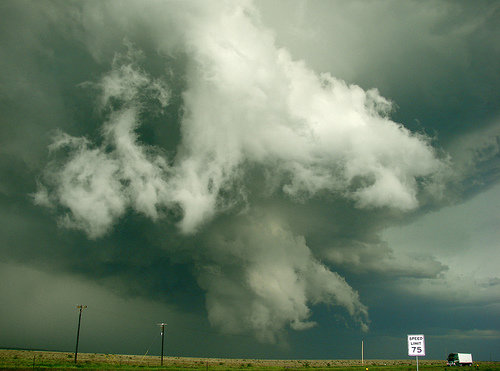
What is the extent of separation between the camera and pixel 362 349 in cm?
12662

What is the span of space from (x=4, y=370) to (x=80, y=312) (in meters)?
48.5

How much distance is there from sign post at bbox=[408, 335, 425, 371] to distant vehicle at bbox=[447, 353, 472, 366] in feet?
331

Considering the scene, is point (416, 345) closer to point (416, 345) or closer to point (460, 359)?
point (416, 345)

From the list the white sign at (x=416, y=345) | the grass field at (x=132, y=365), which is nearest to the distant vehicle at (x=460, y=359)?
the grass field at (x=132, y=365)

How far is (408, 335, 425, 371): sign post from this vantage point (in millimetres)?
36888

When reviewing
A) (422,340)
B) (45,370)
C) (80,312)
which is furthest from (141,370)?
(422,340)

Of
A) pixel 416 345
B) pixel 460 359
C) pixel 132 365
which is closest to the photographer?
pixel 416 345

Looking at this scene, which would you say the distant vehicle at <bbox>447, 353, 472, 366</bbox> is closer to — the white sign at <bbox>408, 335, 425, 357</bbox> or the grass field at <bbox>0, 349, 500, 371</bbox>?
the grass field at <bbox>0, 349, 500, 371</bbox>

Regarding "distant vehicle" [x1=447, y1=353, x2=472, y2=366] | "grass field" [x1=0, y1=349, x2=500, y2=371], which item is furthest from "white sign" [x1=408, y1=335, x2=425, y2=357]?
"distant vehicle" [x1=447, y1=353, x2=472, y2=366]

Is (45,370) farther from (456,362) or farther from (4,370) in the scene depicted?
(456,362)

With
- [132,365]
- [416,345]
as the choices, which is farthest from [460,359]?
[416,345]

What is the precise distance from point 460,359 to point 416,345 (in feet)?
333

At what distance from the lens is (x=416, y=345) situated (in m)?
37.2

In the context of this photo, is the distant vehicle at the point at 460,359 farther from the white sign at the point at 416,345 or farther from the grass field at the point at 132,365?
the white sign at the point at 416,345
